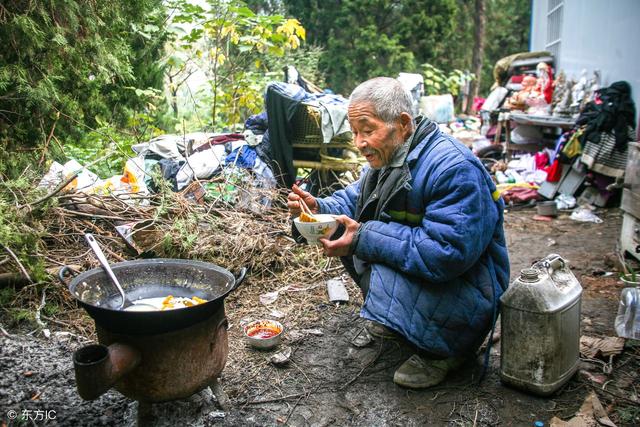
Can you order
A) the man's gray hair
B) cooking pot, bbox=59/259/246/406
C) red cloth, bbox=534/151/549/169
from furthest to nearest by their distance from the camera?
red cloth, bbox=534/151/549/169
the man's gray hair
cooking pot, bbox=59/259/246/406

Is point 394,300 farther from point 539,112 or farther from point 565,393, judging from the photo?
point 539,112

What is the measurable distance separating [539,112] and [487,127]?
6.14ft

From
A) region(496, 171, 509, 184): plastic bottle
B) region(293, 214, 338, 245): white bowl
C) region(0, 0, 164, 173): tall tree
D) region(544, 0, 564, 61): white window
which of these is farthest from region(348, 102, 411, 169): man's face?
region(544, 0, 564, 61): white window

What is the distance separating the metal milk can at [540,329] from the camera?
2.39 metres

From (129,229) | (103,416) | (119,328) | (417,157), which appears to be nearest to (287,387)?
(103,416)

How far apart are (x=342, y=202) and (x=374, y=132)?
0.66 meters

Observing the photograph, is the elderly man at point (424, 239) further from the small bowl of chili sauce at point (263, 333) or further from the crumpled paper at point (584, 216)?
the crumpled paper at point (584, 216)

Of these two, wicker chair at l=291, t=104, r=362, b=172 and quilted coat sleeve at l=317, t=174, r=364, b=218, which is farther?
wicker chair at l=291, t=104, r=362, b=172

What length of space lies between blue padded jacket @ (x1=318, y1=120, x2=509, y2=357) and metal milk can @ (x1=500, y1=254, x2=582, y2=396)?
0.14 meters

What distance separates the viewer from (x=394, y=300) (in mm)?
2508

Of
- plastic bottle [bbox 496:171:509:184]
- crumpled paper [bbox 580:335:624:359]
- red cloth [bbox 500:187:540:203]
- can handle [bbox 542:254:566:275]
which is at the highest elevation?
can handle [bbox 542:254:566:275]

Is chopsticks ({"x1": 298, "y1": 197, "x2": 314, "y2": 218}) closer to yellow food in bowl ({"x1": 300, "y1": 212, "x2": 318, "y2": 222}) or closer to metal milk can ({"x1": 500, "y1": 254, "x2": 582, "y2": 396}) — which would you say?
yellow food in bowl ({"x1": 300, "y1": 212, "x2": 318, "y2": 222})

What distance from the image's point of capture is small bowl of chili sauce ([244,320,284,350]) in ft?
9.97

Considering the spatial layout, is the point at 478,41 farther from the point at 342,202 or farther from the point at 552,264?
the point at 552,264
